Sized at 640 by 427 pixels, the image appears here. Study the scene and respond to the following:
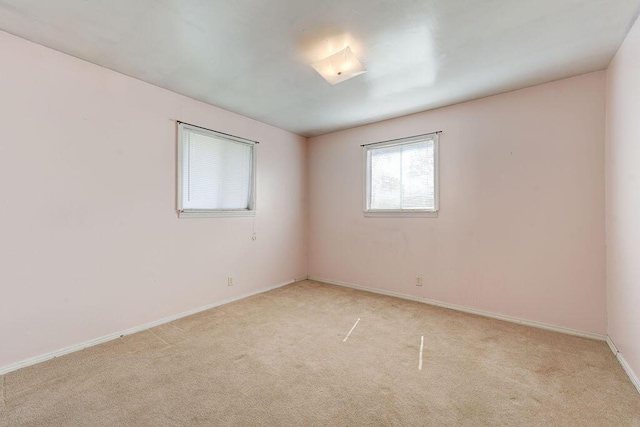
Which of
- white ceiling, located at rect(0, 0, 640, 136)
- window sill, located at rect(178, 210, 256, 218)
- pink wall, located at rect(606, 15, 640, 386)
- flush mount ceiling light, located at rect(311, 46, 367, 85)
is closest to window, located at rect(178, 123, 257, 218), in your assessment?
window sill, located at rect(178, 210, 256, 218)

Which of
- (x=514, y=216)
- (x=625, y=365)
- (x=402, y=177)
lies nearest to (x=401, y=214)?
(x=402, y=177)

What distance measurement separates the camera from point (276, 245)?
4.41 metres

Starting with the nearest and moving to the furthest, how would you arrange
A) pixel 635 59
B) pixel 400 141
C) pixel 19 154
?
1. pixel 635 59
2. pixel 19 154
3. pixel 400 141

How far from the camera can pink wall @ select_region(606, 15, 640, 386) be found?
194 centimetres

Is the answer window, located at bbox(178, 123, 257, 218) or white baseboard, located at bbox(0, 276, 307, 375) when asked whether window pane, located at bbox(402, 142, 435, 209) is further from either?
white baseboard, located at bbox(0, 276, 307, 375)

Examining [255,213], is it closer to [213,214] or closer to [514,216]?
[213,214]

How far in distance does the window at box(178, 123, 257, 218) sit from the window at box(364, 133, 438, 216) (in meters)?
1.80

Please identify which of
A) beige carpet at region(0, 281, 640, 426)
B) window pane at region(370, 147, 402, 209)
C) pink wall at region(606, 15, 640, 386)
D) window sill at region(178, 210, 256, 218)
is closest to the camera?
beige carpet at region(0, 281, 640, 426)

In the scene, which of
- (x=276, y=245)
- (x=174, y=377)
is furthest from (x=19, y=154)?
(x=276, y=245)

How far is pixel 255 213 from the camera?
160 inches

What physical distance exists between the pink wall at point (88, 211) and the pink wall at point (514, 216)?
8.63ft

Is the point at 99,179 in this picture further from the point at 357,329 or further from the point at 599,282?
the point at 599,282

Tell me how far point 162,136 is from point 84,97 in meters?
0.70

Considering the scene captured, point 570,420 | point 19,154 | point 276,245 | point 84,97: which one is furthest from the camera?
point 276,245
